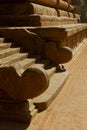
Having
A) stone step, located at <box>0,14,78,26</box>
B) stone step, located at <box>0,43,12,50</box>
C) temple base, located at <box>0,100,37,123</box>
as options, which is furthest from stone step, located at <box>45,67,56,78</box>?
temple base, located at <box>0,100,37,123</box>

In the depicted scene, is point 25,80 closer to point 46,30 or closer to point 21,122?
point 21,122

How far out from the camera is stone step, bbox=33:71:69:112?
564 centimetres

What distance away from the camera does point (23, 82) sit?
503 cm

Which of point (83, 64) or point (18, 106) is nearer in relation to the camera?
point (18, 106)

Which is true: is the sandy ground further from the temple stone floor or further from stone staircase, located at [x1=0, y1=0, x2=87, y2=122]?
stone staircase, located at [x1=0, y1=0, x2=87, y2=122]

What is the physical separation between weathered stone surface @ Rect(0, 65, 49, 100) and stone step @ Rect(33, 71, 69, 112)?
0.58m

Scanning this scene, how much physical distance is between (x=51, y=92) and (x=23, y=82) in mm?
1317

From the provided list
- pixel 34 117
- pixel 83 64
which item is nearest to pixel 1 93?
pixel 34 117

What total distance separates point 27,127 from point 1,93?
0.81 m

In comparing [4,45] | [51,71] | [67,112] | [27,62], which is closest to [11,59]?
[27,62]

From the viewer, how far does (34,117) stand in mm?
5297

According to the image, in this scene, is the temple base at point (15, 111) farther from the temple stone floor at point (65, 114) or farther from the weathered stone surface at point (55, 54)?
the weathered stone surface at point (55, 54)

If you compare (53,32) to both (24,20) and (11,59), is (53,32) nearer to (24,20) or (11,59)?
(24,20)

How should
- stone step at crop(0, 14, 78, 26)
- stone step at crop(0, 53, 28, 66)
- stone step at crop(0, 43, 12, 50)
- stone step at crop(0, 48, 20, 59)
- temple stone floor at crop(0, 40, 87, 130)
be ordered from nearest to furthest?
temple stone floor at crop(0, 40, 87, 130)
stone step at crop(0, 53, 28, 66)
stone step at crop(0, 48, 20, 59)
stone step at crop(0, 43, 12, 50)
stone step at crop(0, 14, 78, 26)
